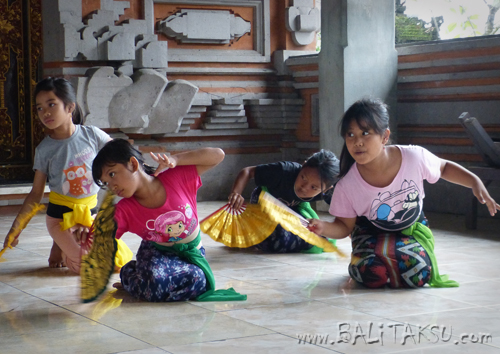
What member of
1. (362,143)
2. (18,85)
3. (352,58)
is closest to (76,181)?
(362,143)

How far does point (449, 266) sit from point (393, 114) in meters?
3.86

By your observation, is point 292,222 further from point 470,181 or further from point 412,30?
point 412,30

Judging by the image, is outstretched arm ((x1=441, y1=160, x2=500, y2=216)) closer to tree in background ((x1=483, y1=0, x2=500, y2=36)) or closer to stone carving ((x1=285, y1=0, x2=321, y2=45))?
stone carving ((x1=285, y1=0, x2=321, y2=45))

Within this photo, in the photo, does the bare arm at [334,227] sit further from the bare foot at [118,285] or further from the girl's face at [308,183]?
the bare foot at [118,285]

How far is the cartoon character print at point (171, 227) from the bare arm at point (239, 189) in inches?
29.3

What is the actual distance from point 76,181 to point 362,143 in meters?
1.91

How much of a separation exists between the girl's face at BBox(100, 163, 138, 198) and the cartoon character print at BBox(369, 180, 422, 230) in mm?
1364

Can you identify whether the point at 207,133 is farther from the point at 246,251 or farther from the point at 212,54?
the point at 246,251

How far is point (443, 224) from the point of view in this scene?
745 cm

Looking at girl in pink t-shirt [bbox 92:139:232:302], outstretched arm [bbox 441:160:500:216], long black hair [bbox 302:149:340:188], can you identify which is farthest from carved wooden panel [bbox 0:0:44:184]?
outstretched arm [bbox 441:160:500:216]

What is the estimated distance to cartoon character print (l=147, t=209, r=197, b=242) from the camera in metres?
4.22

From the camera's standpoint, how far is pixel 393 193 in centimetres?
443

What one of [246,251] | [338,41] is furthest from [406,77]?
[246,251]

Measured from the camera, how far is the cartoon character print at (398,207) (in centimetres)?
443
